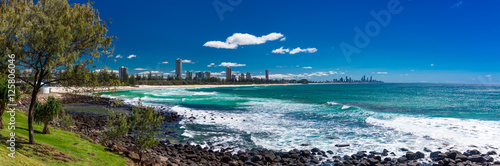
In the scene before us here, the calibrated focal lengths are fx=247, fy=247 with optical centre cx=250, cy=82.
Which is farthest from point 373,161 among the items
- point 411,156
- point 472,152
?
point 472,152

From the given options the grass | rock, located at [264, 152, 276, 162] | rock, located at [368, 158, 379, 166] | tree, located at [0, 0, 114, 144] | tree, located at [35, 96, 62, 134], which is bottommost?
rock, located at [368, 158, 379, 166]

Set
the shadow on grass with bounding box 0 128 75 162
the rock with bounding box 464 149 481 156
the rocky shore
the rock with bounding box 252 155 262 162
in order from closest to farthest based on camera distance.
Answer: the shadow on grass with bounding box 0 128 75 162 → the rocky shore → the rock with bounding box 252 155 262 162 → the rock with bounding box 464 149 481 156

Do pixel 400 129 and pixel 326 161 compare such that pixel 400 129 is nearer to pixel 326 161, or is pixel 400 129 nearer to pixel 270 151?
pixel 326 161

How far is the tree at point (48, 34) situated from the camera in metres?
8.75

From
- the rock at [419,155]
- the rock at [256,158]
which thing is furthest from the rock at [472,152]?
the rock at [256,158]

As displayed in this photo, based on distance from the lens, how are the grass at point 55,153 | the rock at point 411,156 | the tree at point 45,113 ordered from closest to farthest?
the grass at point 55,153
the tree at point 45,113
the rock at point 411,156

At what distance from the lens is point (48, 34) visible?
9070mm

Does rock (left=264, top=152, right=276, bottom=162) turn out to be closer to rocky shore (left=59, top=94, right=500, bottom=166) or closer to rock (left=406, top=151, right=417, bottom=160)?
rocky shore (left=59, top=94, right=500, bottom=166)

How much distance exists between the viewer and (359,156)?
1536 cm

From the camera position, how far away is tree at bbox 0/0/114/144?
875 centimetres

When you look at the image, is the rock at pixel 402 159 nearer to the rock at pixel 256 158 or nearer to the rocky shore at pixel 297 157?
the rocky shore at pixel 297 157

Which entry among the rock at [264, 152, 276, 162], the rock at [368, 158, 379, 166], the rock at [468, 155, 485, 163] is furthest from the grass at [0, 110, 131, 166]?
the rock at [468, 155, 485, 163]

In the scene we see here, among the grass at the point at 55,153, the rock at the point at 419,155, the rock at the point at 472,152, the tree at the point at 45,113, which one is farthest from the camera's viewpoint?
the rock at the point at 472,152

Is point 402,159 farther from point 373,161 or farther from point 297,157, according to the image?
point 297,157
